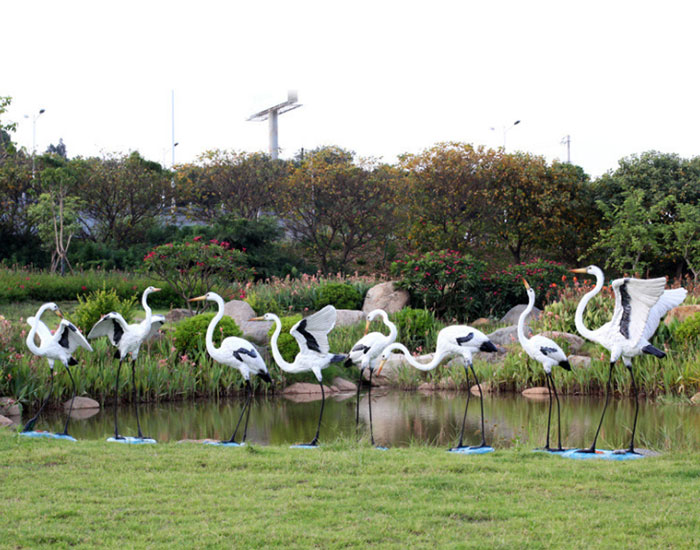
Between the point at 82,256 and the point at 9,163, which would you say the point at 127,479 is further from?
the point at 9,163

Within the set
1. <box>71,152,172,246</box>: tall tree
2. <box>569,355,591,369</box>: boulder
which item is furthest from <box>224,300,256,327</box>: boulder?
<box>71,152,172,246</box>: tall tree

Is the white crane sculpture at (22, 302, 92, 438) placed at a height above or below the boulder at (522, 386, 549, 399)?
above

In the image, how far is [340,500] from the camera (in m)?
4.87

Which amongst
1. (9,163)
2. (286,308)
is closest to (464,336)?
(286,308)

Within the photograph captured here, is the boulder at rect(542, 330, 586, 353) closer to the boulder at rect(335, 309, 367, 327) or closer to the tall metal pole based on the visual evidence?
the boulder at rect(335, 309, 367, 327)

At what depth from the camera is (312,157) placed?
24938mm

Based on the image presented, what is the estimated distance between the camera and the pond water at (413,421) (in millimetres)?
8359

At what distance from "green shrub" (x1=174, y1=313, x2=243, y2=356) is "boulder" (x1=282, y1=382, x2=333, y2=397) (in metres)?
1.32

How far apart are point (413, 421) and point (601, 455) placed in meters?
3.28

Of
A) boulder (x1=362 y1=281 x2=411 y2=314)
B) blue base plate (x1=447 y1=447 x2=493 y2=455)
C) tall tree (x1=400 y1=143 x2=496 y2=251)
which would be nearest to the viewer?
blue base plate (x1=447 y1=447 x2=493 y2=455)

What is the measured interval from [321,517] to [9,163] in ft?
78.4

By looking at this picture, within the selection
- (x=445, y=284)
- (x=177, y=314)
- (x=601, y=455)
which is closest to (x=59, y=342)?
(x=601, y=455)

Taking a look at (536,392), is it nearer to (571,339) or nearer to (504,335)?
(571,339)

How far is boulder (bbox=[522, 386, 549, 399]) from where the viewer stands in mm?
11734
